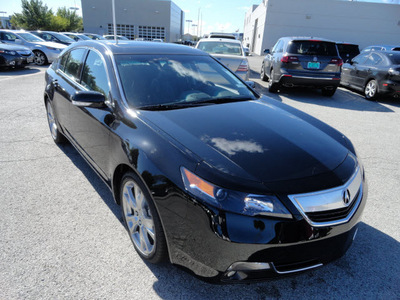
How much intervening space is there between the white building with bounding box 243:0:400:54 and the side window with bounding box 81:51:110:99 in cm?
3300

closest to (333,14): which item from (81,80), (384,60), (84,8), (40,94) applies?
(384,60)

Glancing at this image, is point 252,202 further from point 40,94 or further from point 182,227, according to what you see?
point 40,94

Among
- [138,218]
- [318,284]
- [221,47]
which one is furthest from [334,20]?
[138,218]

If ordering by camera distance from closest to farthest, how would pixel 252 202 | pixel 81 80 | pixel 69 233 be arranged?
pixel 252 202, pixel 69 233, pixel 81 80

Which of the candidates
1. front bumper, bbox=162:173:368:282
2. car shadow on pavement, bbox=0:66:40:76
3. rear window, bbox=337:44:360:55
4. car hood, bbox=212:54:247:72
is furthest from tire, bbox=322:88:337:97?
car shadow on pavement, bbox=0:66:40:76

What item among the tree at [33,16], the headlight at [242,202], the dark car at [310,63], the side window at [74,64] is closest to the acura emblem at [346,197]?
the headlight at [242,202]

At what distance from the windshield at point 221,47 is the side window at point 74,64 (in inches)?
245

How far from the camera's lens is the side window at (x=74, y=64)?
3.40 m

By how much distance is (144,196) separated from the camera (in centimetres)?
203

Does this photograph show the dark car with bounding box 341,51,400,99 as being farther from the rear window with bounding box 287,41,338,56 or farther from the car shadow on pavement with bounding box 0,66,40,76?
the car shadow on pavement with bounding box 0,66,40,76

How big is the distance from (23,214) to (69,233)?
594mm

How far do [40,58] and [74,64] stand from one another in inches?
496

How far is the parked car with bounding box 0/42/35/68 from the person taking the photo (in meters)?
11.2

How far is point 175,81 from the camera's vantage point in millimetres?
2939
